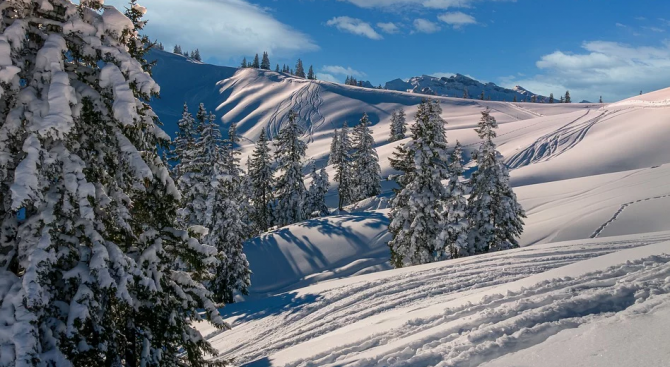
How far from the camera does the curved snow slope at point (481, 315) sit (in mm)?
5824

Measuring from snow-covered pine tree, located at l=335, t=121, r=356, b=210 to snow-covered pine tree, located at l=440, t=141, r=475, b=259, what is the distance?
30.3m

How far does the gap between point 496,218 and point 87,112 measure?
24137 millimetres

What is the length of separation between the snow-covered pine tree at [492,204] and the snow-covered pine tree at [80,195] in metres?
21.7

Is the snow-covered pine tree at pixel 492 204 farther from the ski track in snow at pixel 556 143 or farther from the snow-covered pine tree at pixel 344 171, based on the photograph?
the ski track in snow at pixel 556 143

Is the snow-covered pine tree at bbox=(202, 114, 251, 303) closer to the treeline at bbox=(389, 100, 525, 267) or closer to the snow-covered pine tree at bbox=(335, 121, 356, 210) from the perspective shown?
the treeline at bbox=(389, 100, 525, 267)

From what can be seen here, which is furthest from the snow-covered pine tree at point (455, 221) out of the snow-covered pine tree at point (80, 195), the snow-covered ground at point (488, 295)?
the snow-covered pine tree at point (80, 195)

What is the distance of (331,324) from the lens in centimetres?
1122

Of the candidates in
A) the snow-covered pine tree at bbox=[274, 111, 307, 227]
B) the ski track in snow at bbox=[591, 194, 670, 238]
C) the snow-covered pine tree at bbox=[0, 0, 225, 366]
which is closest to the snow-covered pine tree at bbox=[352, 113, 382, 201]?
the snow-covered pine tree at bbox=[274, 111, 307, 227]

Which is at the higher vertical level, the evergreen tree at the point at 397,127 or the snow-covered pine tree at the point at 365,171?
the evergreen tree at the point at 397,127

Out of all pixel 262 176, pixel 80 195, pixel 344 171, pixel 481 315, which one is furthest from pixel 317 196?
pixel 80 195

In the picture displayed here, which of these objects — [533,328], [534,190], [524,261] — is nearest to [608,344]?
[533,328]

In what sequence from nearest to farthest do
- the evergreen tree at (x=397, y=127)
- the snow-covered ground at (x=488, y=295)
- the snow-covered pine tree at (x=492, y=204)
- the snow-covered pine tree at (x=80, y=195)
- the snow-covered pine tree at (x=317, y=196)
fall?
the snow-covered pine tree at (x=80, y=195) → the snow-covered ground at (x=488, y=295) → the snow-covered pine tree at (x=492, y=204) → the snow-covered pine tree at (x=317, y=196) → the evergreen tree at (x=397, y=127)

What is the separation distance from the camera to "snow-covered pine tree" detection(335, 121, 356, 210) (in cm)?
5622

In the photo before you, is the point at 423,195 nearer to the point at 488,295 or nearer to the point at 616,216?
the point at 616,216
